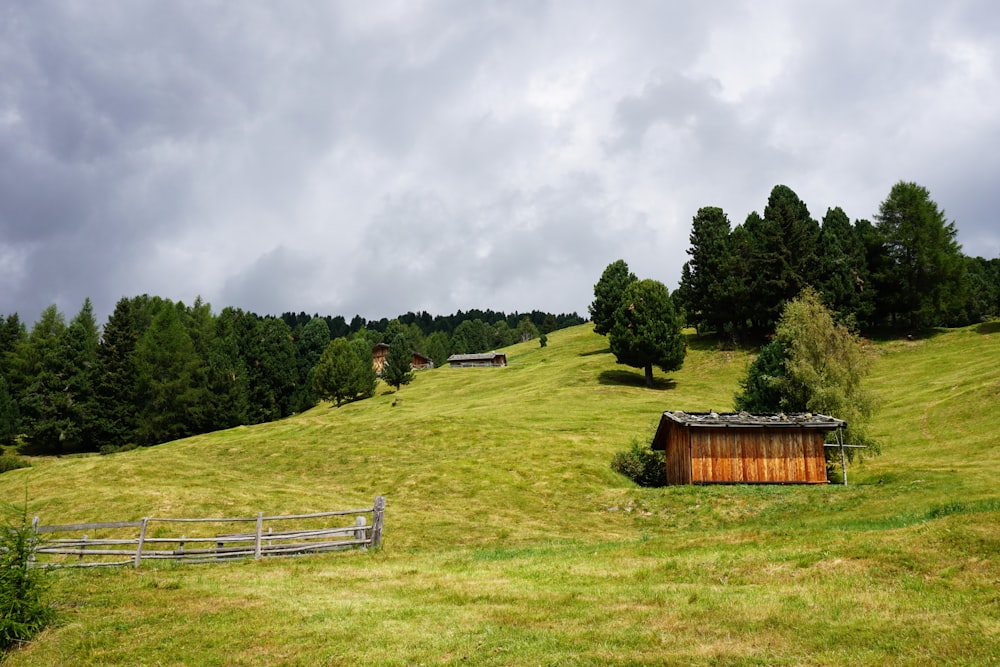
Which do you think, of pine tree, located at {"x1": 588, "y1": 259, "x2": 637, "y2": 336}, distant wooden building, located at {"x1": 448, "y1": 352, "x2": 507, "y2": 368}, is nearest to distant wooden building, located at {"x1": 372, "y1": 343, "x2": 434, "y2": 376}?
distant wooden building, located at {"x1": 448, "y1": 352, "x2": 507, "y2": 368}

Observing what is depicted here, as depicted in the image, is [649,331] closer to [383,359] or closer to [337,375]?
[337,375]

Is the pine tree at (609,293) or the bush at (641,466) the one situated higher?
the pine tree at (609,293)

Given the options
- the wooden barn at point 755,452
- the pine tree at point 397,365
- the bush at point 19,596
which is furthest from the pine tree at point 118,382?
the bush at point 19,596

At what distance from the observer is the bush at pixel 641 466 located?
46062 mm

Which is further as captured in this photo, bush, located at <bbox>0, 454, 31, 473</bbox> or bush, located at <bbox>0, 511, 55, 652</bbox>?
bush, located at <bbox>0, 454, 31, 473</bbox>

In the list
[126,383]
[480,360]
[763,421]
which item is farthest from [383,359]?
[763,421]

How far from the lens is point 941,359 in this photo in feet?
229

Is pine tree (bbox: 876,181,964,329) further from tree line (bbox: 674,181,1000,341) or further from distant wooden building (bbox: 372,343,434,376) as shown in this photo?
distant wooden building (bbox: 372,343,434,376)

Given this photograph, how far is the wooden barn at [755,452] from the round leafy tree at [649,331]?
3702cm

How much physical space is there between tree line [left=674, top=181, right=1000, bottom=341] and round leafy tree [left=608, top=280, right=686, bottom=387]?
12848 millimetres

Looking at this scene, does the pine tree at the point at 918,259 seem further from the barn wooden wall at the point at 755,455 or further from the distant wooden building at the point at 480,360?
the distant wooden building at the point at 480,360

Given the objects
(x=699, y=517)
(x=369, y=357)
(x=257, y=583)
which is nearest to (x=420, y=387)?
(x=369, y=357)

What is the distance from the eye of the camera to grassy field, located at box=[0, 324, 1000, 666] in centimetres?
1151

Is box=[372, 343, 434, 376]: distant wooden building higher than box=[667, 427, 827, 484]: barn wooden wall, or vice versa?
box=[372, 343, 434, 376]: distant wooden building
